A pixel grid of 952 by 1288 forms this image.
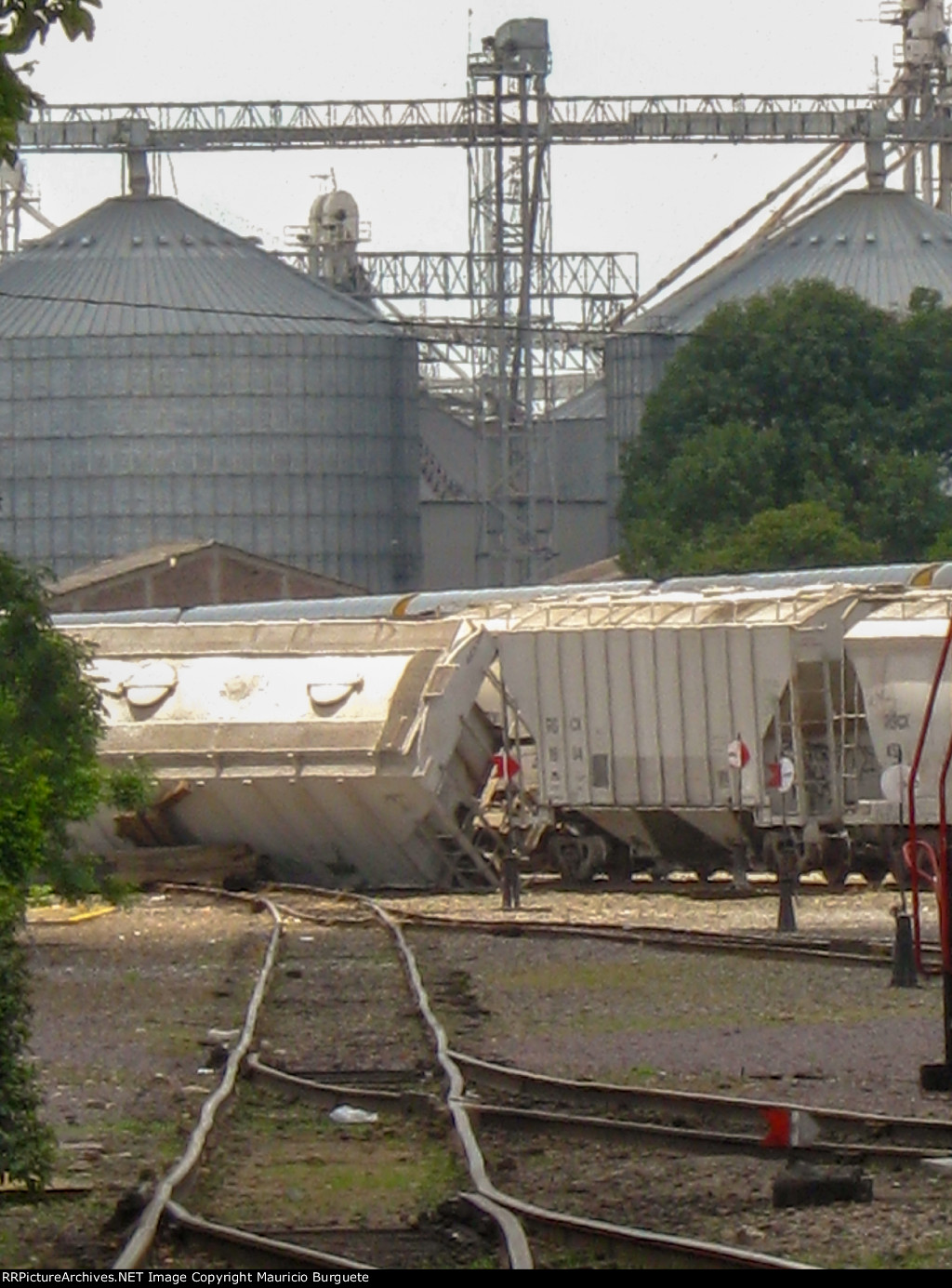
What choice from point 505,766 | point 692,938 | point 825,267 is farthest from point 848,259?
point 692,938

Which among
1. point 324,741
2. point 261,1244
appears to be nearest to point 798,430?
point 324,741

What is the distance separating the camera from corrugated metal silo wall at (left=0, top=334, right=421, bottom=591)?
82125 millimetres

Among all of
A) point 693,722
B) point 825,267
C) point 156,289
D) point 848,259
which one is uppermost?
point 848,259

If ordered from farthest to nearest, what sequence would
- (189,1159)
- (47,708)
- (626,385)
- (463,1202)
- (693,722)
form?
(626,385) < (693,722) < (47,708) < (189,1159) < (463,1202)

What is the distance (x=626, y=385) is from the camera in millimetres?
85875

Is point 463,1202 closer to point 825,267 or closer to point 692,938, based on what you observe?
point 692,938

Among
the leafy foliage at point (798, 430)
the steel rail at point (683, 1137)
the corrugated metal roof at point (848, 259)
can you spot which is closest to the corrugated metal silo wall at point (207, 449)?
the corrugated metal roof at point (848, 259)

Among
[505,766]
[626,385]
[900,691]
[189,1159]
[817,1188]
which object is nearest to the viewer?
[817,1188]

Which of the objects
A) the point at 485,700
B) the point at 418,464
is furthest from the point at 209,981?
the point at 418,464

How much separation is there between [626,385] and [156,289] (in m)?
15.6

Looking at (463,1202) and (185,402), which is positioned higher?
(185,402)

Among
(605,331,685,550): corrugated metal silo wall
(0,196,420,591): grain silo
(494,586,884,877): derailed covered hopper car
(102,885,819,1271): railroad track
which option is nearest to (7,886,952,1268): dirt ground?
(102,885,819,1271): railroad track

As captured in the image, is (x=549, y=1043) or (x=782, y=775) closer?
(x=549, y=1043)

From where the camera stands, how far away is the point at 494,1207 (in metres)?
9.11
